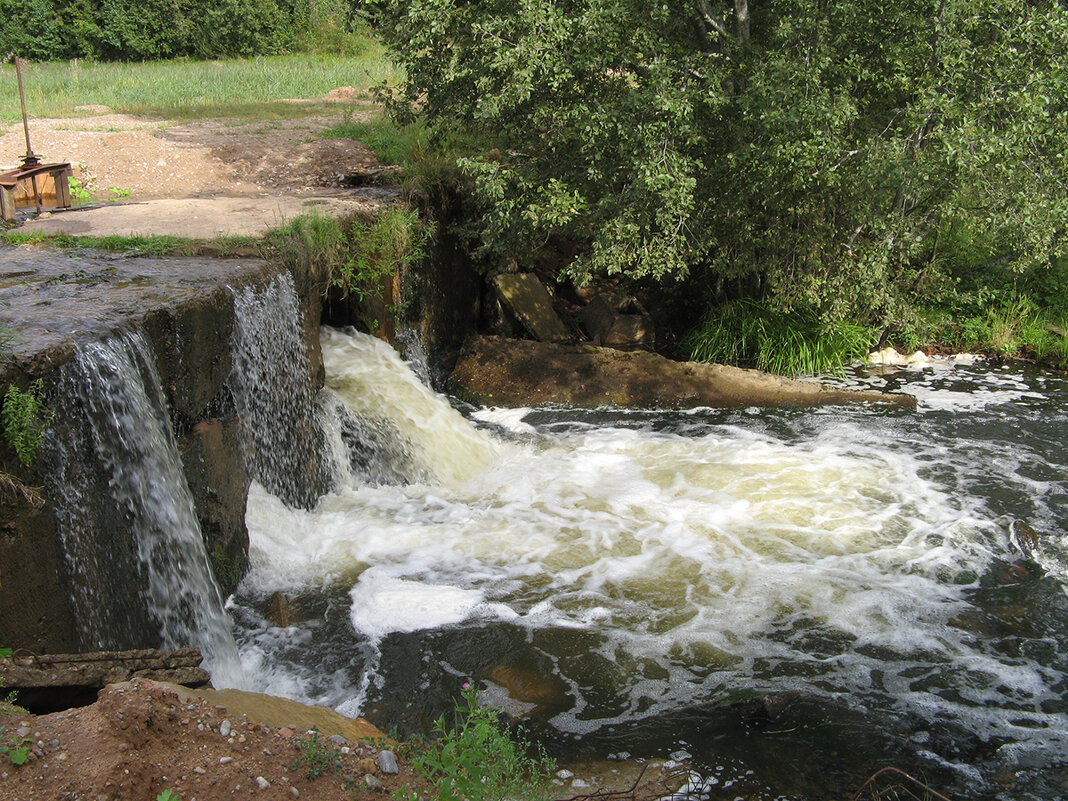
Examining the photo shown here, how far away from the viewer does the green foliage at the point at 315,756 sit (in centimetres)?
310

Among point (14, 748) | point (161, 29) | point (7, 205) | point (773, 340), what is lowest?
point (773, 340)

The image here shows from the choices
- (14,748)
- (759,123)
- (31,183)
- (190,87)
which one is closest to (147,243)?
(31,183)

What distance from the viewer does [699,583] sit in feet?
19.4

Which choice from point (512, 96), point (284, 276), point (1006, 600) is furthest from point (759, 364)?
point (284, 276)

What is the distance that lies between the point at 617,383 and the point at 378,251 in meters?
2.92

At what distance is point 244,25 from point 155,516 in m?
31.0

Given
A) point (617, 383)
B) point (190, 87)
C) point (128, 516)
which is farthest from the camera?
point (190, 87)

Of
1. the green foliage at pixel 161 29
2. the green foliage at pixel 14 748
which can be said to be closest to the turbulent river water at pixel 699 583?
the green foliage at pixel 14 748

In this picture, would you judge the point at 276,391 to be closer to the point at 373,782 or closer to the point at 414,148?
the point at 373,782

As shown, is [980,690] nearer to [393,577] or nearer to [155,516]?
[393,577]

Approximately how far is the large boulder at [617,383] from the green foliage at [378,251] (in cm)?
155

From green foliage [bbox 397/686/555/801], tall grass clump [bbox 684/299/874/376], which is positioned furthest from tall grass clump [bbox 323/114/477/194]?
green foliage [bbox 397/686/555/801]

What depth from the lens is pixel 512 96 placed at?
26.5 feet

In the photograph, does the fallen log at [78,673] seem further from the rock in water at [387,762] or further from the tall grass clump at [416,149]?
the tall grass clump at [416,149]
